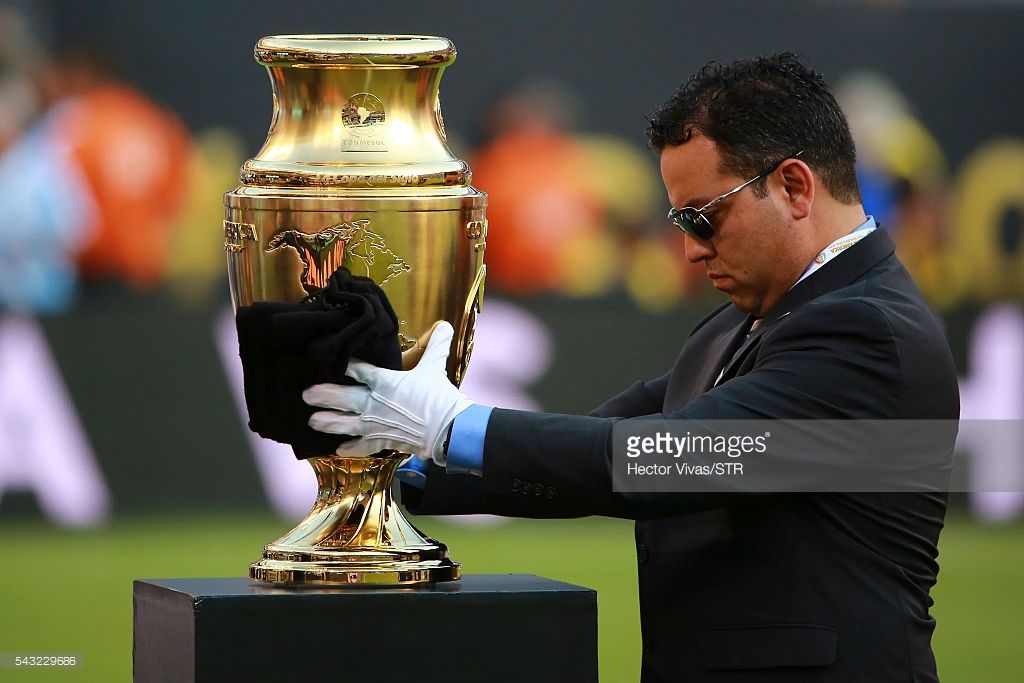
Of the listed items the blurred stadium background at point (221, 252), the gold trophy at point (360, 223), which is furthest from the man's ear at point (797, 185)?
the blurred stadium background at point (221, 252)

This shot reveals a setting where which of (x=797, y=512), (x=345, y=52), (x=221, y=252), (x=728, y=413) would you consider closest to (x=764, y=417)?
(x=728, y=413)

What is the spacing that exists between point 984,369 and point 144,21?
3.27 meters

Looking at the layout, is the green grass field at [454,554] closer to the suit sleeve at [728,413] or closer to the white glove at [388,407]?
the suit sleeve at [728,413]

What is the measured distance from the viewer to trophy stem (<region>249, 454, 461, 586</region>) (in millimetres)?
2008

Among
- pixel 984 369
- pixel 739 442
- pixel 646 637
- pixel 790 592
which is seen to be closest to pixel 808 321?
pixel 739 442

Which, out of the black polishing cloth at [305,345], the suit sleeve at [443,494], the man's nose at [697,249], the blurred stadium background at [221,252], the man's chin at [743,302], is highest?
the blurred stadium background at [221,252]

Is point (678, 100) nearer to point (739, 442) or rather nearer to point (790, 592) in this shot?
point (739, 442)

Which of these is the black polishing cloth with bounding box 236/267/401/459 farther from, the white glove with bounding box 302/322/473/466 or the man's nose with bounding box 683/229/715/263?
the man's nose with bounding box 683/229/715/263

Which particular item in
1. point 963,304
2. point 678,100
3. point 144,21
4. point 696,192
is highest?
point 144,21

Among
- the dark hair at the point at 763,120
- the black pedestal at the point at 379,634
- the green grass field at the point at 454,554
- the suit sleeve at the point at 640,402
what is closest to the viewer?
the black pedestal at the point at 379,634

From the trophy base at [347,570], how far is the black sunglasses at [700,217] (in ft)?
1.81

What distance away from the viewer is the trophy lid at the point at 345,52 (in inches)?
79.8

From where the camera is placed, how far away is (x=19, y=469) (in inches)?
225

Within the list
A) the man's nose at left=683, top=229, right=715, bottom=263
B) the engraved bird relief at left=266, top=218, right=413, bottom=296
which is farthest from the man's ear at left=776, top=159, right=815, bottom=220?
the engraved bird relief at left=266, top=218, right=413, bottom=296
